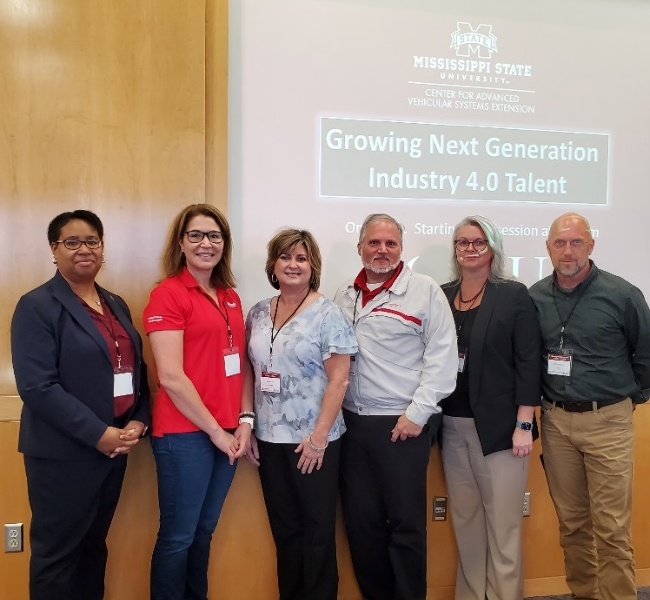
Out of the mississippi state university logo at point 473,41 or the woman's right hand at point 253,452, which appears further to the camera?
the mississippi state university logo at point 473,41

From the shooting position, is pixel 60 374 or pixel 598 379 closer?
pixel 60 374

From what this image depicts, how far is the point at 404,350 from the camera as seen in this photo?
2207mm

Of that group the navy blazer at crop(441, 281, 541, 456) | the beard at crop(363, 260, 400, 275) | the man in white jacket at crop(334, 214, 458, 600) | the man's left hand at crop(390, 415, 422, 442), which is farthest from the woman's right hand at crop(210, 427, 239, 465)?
the navy blazer at crop(441, 281, 541, 456)

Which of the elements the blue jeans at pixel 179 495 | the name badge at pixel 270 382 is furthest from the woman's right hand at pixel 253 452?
the name badge at pixel 270 382

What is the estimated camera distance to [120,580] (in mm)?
2430

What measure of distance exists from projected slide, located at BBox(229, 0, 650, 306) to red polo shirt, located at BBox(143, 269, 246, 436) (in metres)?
0.57

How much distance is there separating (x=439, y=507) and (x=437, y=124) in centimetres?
188

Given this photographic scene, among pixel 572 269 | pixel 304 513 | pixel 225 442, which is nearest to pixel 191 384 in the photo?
pixel 225 442

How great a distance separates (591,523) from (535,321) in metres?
0.97

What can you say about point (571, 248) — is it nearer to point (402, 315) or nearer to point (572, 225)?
point (572, 225)

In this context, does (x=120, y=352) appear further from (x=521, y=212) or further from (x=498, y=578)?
(x=521, y=212)

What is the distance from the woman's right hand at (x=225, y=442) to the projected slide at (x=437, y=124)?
0.75 meters

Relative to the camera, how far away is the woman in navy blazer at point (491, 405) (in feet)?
7.40

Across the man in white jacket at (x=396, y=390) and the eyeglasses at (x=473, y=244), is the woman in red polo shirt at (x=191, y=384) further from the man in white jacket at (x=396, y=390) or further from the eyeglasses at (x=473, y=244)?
the eyeglasses at (x=473, y=244)
